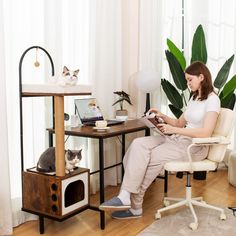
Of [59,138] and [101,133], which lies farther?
[101,133]

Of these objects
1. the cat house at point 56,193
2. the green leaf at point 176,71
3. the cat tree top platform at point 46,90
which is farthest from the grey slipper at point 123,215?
the green leaf at point 176,71

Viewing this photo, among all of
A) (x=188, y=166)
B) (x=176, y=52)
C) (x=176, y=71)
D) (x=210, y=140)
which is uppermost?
(x=176, y=52)

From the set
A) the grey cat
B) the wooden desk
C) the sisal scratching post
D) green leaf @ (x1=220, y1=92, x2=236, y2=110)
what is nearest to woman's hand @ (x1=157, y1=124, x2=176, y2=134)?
the wooden desk

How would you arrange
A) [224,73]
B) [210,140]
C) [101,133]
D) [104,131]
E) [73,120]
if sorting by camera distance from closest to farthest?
[210,140] < [101,133] < [104,131] < [73,120] < [224,73]

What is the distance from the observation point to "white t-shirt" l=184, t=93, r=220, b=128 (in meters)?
2.52

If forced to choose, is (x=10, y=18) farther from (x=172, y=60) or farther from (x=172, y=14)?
(x=172, y=14)

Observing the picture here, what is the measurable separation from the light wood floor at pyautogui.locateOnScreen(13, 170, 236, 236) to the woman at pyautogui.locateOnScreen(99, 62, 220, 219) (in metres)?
0.12

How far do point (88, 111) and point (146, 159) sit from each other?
0.71 meters

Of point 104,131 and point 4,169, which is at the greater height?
point 104,131

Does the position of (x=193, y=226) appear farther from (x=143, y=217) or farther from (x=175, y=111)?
(x=175, y=111)

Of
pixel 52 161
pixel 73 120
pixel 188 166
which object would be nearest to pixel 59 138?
pixel 52 161

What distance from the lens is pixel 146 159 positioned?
2.62m

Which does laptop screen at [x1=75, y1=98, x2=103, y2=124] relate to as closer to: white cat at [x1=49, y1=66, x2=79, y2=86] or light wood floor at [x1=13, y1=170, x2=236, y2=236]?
white cat at [x1=49, y1=66, x2=79, y2=86]

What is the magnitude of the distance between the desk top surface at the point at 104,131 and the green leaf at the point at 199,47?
1039mm
